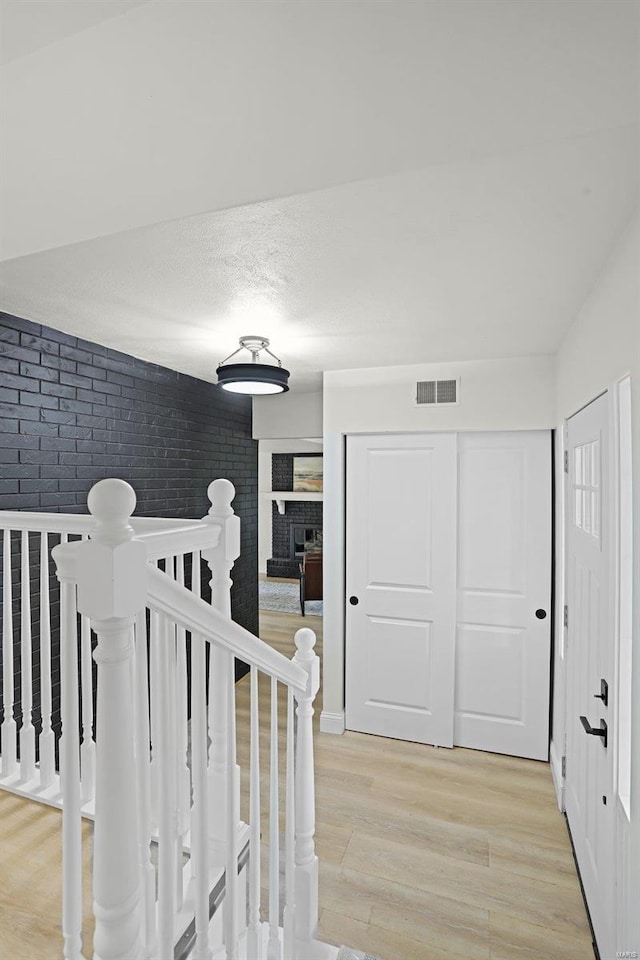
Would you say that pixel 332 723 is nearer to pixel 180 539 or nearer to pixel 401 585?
pixel 401 585

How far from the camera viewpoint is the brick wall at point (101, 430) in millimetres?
2365

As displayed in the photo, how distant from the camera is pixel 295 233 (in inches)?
59.7

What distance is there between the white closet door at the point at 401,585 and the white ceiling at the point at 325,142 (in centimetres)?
165

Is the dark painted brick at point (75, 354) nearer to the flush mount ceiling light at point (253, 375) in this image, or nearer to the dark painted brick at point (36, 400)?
the dark painted brick at point (36, 400)

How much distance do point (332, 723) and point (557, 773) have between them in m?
1.41

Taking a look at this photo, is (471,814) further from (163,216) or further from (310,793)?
(163,216)

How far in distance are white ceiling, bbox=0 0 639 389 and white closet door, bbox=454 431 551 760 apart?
1501mm

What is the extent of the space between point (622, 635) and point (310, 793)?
3.53ft

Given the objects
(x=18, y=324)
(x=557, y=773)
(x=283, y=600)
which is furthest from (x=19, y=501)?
(x=283, y=600)

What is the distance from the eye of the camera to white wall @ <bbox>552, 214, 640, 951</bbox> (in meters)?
1.28

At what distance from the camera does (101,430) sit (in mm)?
2871

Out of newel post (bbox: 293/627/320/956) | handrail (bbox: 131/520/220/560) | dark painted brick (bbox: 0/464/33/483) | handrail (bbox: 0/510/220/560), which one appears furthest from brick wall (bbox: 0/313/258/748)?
newel post (bbox: 293/627/320/956)

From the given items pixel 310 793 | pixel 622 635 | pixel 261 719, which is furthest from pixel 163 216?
pixel 261 719

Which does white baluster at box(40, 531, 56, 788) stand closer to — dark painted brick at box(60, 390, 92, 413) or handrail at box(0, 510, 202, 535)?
handrail at box(0, 510, 202, 535)
